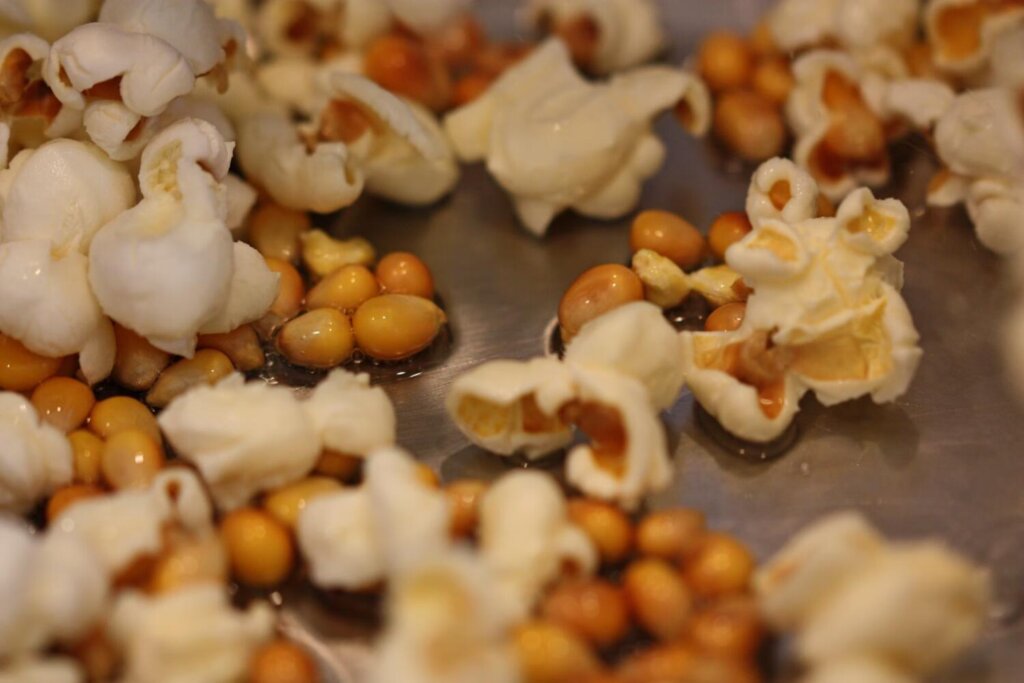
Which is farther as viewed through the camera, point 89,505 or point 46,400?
point 46,400

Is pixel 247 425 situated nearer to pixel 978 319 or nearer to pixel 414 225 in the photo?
pixel 414 225

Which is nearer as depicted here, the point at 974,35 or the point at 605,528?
the point at 605,528

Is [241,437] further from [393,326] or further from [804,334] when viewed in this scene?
[804,334]

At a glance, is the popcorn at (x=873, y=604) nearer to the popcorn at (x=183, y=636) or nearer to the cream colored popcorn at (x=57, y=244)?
the popcorn at (x=183, y=636)

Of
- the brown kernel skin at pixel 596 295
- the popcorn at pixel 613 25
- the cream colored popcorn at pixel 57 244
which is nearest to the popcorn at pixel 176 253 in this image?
the cream colored popcorn at pixel 57 244

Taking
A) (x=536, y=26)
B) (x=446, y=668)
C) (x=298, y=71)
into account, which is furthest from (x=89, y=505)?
(x=536, y=26)

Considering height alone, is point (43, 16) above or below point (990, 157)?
above

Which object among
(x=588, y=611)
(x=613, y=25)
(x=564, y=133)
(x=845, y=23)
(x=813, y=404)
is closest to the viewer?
(x=588, y=611)

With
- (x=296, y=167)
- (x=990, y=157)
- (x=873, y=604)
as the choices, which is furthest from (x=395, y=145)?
(x=873, y=604)
